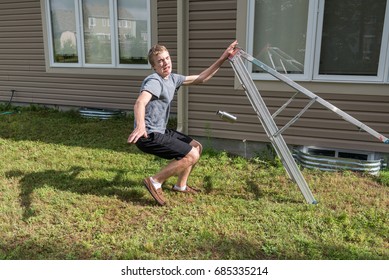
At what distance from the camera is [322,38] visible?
14.4 ft

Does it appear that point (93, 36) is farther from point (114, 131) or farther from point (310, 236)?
point (310, 236)

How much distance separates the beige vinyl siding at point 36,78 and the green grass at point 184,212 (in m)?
2.78

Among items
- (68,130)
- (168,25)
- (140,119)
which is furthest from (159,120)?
(168,25)

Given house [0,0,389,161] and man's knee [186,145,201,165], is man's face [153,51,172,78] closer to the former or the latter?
man's knee [186,145,201,165]

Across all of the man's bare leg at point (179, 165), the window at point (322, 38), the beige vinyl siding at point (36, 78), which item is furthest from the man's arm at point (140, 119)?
the beige vinyl siding at point (36, 78)

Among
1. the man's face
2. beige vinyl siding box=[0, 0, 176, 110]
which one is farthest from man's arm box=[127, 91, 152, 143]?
beige vinyl siding box=[0, 0, 176, 110]

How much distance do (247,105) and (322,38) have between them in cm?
127

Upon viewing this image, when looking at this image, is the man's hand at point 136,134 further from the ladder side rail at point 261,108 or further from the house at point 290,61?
the house at point 290,61

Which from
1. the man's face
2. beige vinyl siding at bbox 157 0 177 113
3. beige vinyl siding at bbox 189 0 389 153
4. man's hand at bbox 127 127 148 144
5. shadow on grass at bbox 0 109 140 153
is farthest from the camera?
beige vinyl siding at bbox 157 0 177 113

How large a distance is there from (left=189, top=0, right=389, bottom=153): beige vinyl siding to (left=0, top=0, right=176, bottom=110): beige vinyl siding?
2.63 metres

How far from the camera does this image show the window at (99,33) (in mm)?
7211

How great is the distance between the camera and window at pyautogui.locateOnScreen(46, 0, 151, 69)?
721cm

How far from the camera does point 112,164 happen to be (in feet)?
15.2

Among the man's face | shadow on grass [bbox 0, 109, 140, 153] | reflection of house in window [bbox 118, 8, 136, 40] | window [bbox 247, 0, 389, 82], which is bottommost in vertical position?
A: shadow on grass [bbox 0, 109, 140, 153]
